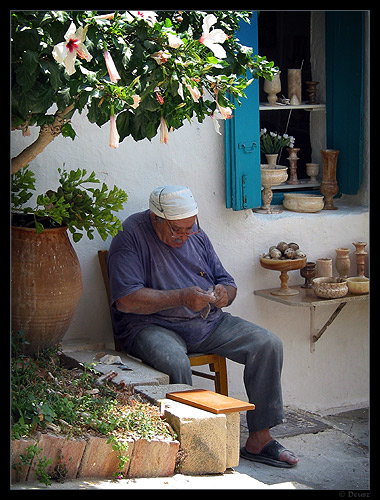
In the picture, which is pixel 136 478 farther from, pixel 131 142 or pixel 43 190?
pixel 131 142

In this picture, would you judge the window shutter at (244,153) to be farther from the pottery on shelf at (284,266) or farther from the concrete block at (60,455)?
the concrete block at (60,455)

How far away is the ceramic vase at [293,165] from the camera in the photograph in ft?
17.8

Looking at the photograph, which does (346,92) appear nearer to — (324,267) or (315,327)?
(324,267)

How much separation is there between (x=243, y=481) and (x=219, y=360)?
1.08m

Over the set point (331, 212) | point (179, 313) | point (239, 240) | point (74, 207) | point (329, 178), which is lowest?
point (179, 313)

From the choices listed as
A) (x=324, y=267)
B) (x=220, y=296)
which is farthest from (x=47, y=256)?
(x=324, y=267)

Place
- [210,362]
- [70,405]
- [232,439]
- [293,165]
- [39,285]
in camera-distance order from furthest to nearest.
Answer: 1. [293,165]
2. [210,362]
3. [39,285]
4. [232,439]
5. [70,405]

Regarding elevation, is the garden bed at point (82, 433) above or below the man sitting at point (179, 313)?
below

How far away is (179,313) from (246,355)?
43 cm

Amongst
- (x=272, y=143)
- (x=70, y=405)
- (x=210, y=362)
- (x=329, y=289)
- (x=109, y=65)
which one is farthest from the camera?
(x=272, y=143)

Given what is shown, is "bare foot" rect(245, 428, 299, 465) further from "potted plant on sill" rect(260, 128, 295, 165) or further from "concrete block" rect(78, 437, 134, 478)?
"potted plant on sill" rect(260, 128, 295, 165)

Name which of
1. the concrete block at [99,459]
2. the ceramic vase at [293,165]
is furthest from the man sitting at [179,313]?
the ceramic vase at [293,165]

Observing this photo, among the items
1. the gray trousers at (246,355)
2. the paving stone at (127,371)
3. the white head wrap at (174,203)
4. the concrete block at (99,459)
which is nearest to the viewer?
the concrete block at (99,459)

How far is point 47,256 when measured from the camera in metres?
3.94
